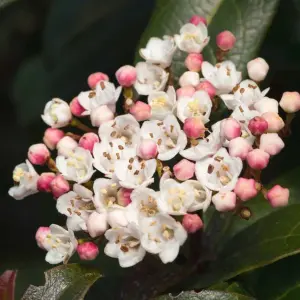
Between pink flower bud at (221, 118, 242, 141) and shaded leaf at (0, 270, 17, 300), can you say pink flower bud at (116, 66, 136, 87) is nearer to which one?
pink flower bud at (221, 118, 242, 141)

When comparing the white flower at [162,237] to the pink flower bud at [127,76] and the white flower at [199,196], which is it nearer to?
the white flower at [199,196]

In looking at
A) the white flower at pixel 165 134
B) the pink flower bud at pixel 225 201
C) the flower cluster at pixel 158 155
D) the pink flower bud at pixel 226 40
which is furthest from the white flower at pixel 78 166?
the pink flower bud at pixel 226 40

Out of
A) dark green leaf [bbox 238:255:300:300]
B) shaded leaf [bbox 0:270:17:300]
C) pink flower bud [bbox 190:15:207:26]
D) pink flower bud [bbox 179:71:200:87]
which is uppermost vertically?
pink flower bud [bbox 190:15:207:26]

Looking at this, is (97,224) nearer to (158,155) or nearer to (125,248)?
(125,248)

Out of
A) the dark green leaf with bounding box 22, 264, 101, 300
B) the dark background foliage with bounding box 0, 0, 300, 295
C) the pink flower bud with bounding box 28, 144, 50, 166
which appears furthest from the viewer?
the dark background foliage with bounding box 0, 0, 300, 295

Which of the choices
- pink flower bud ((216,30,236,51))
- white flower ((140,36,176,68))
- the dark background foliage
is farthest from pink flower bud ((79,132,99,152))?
the dark background foliage

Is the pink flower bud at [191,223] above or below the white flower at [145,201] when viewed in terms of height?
below

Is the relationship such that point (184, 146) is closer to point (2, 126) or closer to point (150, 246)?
point (150, 246)
